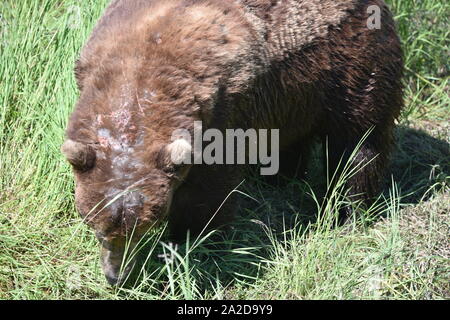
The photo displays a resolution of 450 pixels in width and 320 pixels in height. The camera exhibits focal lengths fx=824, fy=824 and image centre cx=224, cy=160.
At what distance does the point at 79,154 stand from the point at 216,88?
1024 millimetres

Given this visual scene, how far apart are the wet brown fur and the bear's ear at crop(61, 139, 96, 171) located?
51 millimetres

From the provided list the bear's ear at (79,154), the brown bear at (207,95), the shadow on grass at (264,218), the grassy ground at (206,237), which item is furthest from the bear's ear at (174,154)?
the shadow on grass at (264,218)

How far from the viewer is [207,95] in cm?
527

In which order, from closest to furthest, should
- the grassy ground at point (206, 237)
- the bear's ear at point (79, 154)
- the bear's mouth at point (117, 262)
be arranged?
the bear's ear at point (79, 154) → the bear's mouth at point (117, 262) → the grassy ground at point (206, 237)

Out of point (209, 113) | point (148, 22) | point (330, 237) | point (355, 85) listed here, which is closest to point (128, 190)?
point (209, 113)

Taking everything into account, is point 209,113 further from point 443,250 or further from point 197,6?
point 443,250

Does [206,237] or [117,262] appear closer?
[117,262]

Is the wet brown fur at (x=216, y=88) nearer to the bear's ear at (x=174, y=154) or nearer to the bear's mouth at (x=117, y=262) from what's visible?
the bear's ear at (x=174, y=154)

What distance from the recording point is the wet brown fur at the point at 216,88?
5.00 meters

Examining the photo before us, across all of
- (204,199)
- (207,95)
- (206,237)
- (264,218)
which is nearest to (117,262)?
(206,237)

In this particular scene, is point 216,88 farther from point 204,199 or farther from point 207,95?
point 204,199

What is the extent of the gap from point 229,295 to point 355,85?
1.92 m

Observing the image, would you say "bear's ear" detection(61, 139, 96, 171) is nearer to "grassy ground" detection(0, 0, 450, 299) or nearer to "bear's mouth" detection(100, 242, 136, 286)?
"bear's mouth" detection(100, 242, 136, 286)

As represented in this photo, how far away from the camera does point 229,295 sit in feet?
18.7
